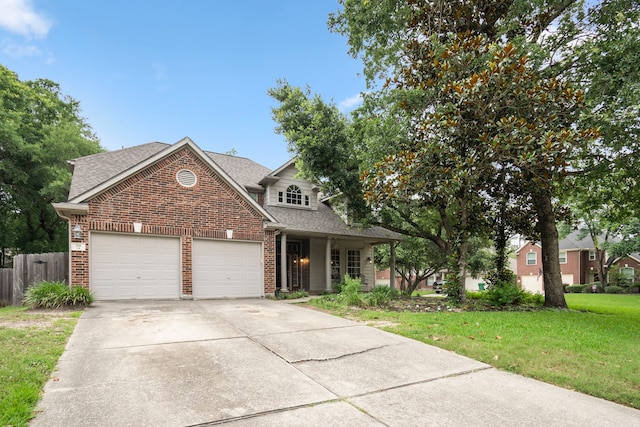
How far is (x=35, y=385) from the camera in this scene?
3.47 meters

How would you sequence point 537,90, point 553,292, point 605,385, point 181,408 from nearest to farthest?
point 181,408 < point 605,385 < point 537,90 < point 553,292

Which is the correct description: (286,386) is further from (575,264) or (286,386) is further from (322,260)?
(575,264)

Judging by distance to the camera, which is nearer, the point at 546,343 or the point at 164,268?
the point at 546,343

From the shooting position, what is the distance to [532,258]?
131 ft

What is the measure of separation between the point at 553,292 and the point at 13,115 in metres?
24.5

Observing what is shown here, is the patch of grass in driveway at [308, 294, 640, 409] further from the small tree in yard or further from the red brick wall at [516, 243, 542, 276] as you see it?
the red brick wall at [516, 243, 542, 276]

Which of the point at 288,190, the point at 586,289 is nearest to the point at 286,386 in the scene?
the point at 288,190

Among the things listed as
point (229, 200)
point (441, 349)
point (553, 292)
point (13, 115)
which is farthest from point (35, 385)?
point (13, 115)

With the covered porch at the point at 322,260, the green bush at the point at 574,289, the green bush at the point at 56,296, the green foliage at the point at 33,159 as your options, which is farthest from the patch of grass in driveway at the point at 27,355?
the green bush at the point at 574,289

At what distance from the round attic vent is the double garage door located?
1.88 m

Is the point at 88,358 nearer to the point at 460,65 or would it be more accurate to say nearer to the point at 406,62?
the point at 460,65

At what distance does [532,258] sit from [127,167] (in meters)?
41.8

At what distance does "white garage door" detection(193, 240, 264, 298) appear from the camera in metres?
11.7

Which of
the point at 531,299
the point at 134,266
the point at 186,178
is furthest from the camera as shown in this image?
the point at 531,299
